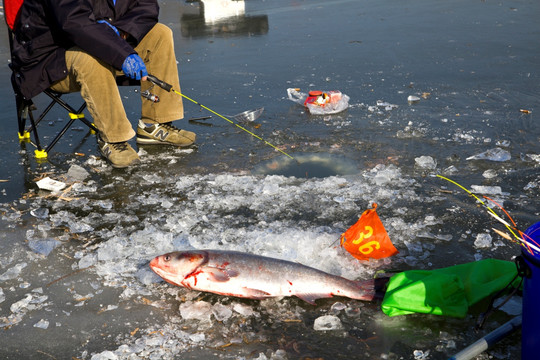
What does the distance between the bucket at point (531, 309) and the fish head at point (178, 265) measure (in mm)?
1696

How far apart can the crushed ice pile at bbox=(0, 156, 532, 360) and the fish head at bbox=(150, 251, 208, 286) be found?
6.0 inches

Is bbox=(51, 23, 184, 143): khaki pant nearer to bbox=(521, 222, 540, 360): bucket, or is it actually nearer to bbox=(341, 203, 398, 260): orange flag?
Result: bbox=(341, 203, 398, 260): orange flag

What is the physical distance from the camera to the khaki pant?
4.91 metres

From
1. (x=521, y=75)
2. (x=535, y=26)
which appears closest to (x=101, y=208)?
(x=521, y=75)

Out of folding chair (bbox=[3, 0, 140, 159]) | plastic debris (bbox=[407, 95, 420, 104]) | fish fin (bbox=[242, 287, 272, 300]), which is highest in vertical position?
folding chair (bbox=[3, 0, 140, 159])

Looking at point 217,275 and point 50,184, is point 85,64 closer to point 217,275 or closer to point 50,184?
point 50,184

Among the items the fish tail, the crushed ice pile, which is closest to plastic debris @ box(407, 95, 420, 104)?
the crushed ice pile

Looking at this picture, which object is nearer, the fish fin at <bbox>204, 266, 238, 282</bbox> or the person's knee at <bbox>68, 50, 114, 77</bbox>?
the fish fin at <bbox>204, 266, 238, 282</bbox>

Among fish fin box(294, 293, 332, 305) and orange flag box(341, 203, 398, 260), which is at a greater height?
orange flag box(341, 203, 398, 260)

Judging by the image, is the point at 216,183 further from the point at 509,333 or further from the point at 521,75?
the point at 521,75

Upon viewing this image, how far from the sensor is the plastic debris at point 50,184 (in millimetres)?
4633

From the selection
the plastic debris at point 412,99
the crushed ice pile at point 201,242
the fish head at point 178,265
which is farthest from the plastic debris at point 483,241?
the plastic debris at point 412,99

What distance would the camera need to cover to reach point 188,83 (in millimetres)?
7266

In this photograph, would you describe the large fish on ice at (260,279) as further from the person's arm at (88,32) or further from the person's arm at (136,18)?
the person's arm at (136,18)
